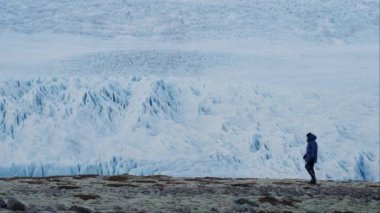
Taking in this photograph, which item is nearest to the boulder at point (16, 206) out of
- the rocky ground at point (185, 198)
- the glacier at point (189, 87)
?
the rocky ground at point (185, 198)

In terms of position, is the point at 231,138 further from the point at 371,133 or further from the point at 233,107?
the point at 371,133

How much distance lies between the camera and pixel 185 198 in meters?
14.4

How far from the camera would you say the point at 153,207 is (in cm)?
1273

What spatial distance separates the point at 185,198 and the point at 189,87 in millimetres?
19001

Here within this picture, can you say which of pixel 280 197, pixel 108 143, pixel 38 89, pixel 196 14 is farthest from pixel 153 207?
pixel 196 14

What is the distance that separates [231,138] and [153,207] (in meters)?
17.9

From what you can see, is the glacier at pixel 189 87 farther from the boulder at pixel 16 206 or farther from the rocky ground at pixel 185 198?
the boulder at pixel 16 206

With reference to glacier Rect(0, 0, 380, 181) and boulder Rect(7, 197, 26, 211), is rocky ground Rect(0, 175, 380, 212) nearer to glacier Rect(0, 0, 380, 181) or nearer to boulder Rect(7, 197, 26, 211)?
boulder Rect(7, 197, 26, 211)

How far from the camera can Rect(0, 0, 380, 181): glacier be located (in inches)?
1129

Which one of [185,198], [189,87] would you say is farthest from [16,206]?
[189,87]

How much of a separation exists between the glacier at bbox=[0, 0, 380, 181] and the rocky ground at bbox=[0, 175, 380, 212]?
11210 mm

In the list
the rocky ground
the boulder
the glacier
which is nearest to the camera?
the boulder

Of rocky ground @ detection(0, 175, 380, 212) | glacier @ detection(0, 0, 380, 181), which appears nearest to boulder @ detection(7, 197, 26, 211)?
rocky ground @ detection(0, 175, 380, 212)

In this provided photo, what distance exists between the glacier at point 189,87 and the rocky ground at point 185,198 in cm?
1121
